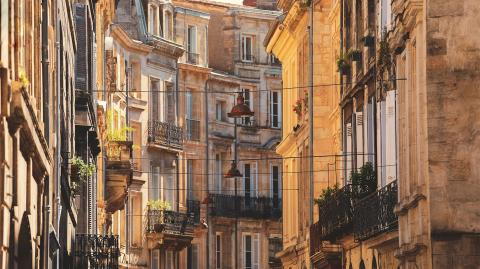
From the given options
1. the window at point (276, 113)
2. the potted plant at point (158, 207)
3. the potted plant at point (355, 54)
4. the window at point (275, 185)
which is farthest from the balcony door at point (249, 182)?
the potted plant at point (355, 54)

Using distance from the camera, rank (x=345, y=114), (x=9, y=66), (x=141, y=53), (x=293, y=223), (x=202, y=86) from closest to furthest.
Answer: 1. (x=9, y=66)
2. (x=345, y=114)
3. (x=293, y=223)
4. (x=141, y=53)
5. (x=202, y=86)

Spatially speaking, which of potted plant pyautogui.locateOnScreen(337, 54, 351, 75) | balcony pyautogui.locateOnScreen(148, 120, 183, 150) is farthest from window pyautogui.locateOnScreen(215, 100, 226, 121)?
potted plant pyautogui.locateOnScreen(337, 54, 351, 75)

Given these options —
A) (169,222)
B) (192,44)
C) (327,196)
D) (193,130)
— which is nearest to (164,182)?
(169,222)

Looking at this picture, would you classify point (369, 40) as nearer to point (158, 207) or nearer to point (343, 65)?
point (343, 65)

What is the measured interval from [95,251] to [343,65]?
787 cm

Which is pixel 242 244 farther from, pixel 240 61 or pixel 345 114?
pixel 345 114

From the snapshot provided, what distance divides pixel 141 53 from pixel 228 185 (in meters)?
14.9

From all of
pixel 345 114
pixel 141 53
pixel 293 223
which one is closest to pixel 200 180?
pixel 141 53

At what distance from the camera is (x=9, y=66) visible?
22516 millimetres

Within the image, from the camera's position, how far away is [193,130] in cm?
8719

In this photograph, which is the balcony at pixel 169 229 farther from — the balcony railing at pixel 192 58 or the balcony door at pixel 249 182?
the balcony door at pixel 249 182

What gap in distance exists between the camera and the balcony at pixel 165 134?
79750mm

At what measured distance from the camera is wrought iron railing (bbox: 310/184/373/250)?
4328cm

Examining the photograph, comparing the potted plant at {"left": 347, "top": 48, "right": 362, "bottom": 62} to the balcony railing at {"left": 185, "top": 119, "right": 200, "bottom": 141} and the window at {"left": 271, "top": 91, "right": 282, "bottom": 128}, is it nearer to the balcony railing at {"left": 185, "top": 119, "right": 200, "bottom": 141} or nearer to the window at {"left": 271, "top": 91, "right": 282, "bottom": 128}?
the balcony railing at {"left": 185, "top": 119, "right": 200, "bottom": 141}
